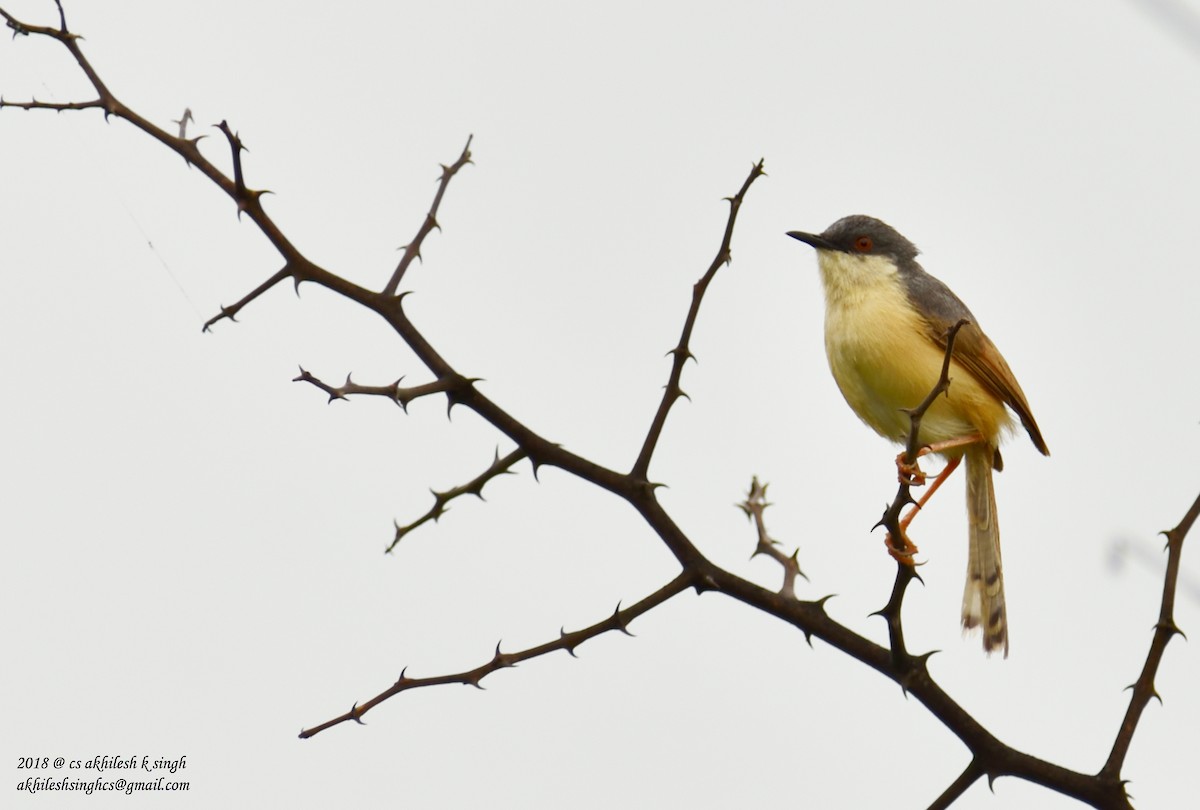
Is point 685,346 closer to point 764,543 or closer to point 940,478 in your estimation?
point 764,543

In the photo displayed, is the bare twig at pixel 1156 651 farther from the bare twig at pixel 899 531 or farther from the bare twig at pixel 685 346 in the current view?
the bare twig at pixel 685 346

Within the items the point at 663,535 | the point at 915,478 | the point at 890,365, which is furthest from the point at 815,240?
the point at 663,535

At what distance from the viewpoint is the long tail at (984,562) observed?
6.50 m

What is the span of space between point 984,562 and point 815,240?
2.08 meters

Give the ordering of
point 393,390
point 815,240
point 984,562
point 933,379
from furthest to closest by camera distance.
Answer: point 815,240, point 984,562, point 933,379, point 393,390

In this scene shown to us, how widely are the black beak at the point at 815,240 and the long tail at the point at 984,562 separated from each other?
4.70 ft

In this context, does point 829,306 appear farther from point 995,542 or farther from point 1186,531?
point 1186,531

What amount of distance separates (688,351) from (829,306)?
3705 millimetres

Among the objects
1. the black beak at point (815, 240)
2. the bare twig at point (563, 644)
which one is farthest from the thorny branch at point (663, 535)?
the black beak at point (815, 240)

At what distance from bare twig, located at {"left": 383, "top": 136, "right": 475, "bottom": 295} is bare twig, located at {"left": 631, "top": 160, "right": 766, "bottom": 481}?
30.0 inches

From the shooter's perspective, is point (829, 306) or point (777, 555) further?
point (829, 306)

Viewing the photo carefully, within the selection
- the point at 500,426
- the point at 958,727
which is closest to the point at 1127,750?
the point at 958,727

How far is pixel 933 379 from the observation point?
646cm

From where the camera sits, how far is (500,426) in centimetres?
335
